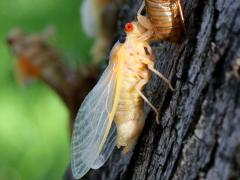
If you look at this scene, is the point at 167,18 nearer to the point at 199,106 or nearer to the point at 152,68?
the point at 152,68

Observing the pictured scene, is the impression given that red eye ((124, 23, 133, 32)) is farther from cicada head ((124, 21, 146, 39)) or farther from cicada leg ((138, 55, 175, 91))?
cicada leg ((138, 55, 175, 91))

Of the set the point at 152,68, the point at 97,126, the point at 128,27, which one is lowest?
the point at 97,126

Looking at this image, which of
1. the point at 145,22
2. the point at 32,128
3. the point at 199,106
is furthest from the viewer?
the point at 32,128

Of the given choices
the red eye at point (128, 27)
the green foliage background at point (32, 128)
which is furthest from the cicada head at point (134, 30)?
the green foliage background at point (32, 128)

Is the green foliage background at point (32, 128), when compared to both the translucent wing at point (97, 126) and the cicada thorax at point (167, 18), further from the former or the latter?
the cicada thorax at point (167, 18)

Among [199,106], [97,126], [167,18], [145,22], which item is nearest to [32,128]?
[97,126]

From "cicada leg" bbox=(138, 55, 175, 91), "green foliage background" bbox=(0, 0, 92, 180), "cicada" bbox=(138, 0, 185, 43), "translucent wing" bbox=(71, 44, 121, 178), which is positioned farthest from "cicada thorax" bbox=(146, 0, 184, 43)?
"green foliage background" bbox=(0, 0, 92, 180)

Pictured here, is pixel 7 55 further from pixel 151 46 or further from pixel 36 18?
pixel 151 46
